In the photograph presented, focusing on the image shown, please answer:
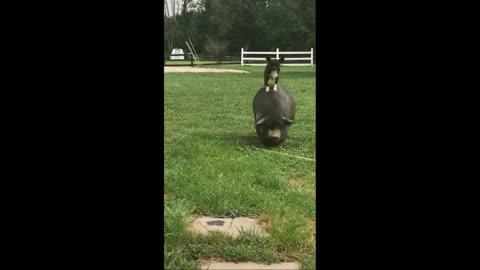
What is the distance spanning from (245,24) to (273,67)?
3.94 ft

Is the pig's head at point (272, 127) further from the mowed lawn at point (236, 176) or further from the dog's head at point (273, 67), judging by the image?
the dog's head at point (273, 67)

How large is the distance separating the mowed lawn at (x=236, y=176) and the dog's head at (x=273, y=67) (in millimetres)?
78

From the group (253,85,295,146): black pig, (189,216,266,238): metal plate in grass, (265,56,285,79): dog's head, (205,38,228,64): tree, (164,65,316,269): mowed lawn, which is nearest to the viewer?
(164,65,316,269): mowed lawn

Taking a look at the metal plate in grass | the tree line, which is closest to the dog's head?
the tree line

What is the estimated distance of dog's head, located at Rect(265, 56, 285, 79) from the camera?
3.15 m

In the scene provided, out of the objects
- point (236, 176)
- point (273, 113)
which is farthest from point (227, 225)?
point (273, 113)

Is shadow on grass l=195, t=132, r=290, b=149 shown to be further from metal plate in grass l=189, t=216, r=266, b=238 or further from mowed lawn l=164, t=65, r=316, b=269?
metal plate in grass l=189, t=216, r=266, b=238

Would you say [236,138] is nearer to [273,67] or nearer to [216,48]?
[273,67]

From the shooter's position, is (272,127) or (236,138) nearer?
(272,127)

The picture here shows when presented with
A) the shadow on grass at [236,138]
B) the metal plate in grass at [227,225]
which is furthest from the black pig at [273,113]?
the metal plate in grass at [227,225]

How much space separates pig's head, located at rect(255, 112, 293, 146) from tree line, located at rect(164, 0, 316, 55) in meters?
1.44

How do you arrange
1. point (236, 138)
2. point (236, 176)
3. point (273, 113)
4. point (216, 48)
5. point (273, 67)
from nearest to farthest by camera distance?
point (216, 48) → point (236, 176) → point (273, 67) → point (273, 113) → point (236, 138)

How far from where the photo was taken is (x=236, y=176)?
119 inches
